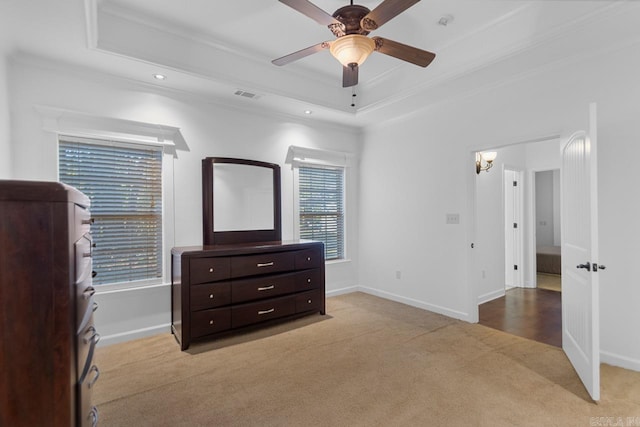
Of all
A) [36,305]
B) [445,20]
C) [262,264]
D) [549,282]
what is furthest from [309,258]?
[549,282]

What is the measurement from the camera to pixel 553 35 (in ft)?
8.27

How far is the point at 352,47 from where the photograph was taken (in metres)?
2.14

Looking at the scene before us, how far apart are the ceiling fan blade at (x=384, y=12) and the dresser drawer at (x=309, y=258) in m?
2.44

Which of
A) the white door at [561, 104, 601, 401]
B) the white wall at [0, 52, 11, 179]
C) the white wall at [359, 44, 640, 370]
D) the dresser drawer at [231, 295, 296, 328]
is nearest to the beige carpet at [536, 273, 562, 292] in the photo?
the white wall at [359, 44, 640, 370]

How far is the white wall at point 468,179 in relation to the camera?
2590 mm

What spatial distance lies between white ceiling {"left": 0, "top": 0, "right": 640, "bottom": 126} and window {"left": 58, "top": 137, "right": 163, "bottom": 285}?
77cm

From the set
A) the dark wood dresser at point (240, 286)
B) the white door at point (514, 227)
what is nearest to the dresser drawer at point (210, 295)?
the dark wood dresser at point (240, 286)

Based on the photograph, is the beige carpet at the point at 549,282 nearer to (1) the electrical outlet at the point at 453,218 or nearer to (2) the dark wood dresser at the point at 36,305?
(1) the electrical outlet at the point at 453,218

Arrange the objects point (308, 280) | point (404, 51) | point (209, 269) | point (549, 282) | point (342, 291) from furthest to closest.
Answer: point (549, 282) < point (342, 291) < point (308, 280) < point (209, 269) < point (404, 51)

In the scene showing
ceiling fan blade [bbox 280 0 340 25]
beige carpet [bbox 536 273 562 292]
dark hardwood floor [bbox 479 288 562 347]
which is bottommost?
dark hardwood floor [bbox 479 288 562 347]

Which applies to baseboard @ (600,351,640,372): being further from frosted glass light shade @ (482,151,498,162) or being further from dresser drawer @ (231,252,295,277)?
dresser drawer @ (231,252,295,277)

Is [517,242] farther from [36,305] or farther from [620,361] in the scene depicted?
[36,305]

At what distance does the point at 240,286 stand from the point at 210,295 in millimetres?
311

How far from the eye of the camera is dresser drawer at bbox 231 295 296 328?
3229 mm
